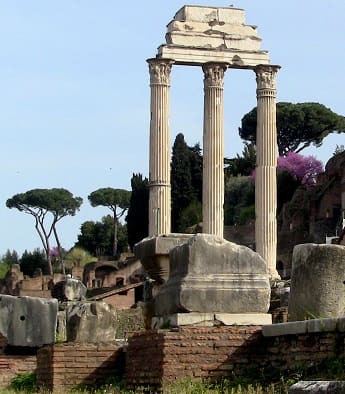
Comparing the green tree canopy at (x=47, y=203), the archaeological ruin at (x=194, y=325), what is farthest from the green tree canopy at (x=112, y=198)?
the archaeological ruin at (x=194, y=325)

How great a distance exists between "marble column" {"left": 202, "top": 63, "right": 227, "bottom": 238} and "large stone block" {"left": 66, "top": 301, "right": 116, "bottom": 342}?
31.8 m

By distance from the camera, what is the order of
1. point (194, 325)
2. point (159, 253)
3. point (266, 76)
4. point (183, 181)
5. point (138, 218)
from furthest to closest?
point (138, 218) < point (183, 181) < point (266, 76) < point (159, 253) < point (194, 325)

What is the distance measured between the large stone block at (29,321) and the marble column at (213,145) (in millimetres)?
30217

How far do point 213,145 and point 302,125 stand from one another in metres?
37.8

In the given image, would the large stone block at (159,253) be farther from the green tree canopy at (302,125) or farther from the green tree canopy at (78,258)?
the green tree canopy at (302,125)

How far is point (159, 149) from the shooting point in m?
44.2

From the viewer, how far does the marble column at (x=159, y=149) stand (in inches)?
1724

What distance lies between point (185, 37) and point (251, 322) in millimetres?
35169

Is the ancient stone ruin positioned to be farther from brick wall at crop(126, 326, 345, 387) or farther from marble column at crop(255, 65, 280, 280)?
brick wall at crop(126, 326, 345, 387)

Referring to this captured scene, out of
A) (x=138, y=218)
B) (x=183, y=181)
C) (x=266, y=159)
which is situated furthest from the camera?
(x=138, y=218)

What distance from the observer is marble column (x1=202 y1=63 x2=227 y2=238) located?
44312 mm

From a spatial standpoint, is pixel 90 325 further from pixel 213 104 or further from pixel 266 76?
pixel 266 76

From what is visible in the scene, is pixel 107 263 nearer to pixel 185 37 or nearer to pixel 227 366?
pixel 185 37

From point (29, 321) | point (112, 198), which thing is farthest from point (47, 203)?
point (29, 321)
